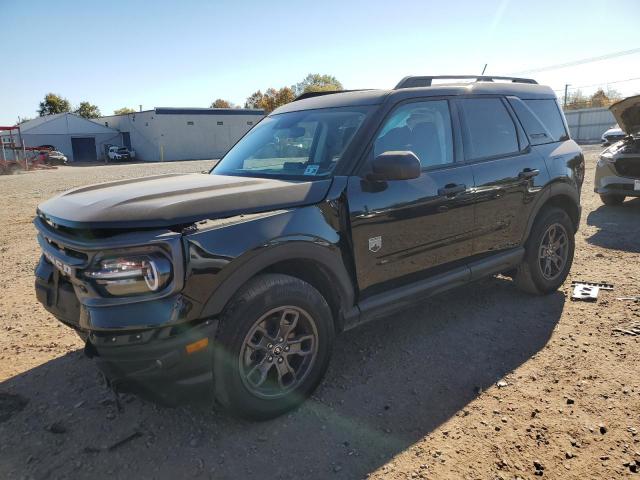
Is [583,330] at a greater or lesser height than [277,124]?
lesser

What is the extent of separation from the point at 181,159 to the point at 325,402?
5120cm

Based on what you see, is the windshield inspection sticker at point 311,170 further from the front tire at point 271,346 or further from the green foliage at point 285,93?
the green foliage at point 285,93

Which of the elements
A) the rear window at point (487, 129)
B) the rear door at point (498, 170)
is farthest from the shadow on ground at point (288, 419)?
the rear window at point (487, 129)

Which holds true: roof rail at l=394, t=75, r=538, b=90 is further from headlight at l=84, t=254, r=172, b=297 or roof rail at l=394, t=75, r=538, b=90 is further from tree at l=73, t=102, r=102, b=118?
tree at l=73, t=102, r=102, b=118

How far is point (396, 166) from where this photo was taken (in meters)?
2.96

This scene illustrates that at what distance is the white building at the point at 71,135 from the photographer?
52500mm

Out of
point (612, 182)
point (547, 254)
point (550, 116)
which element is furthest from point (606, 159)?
point (547, 254)

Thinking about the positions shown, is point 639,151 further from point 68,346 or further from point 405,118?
point 68,346

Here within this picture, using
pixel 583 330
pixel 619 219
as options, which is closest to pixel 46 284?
pixel 583 330

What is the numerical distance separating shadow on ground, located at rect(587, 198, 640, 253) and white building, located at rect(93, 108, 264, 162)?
42.6m

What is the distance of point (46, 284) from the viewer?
2.84m

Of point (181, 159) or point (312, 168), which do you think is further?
point (181, 159)

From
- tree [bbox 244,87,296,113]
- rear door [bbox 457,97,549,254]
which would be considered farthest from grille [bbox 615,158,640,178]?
tree [bbox 244,87,296,113]

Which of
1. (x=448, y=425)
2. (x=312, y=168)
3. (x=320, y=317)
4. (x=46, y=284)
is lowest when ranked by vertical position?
(x=448, y=425)
